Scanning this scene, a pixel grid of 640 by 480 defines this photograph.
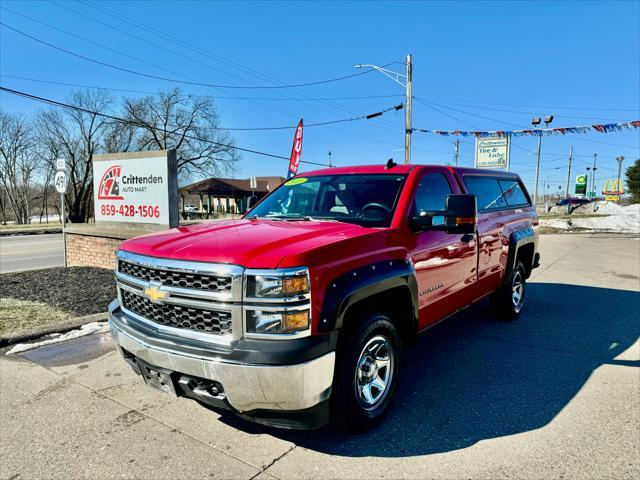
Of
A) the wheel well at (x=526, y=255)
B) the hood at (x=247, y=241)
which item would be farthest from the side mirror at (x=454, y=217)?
the wheel well at (x=526, y=255)

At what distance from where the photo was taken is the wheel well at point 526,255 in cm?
594

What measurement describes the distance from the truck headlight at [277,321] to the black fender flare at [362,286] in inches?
4.4

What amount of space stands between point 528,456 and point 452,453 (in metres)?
0.47

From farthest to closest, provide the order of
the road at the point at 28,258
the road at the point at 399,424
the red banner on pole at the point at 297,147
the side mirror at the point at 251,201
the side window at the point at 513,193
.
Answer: the red banner on pole at the point at 297,147 → the road at the point at 28,258 → the side window at the point at 513,193 → the side mirror at the point at 251,201 → the road at the point at 399,424

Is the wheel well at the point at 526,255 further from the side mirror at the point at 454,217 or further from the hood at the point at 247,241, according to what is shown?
the hood at the point at 247,241

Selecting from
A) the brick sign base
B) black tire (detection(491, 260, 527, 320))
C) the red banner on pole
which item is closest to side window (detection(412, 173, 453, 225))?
black tire (detection(491, 260, 527, 320))

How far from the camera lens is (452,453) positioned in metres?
2.75

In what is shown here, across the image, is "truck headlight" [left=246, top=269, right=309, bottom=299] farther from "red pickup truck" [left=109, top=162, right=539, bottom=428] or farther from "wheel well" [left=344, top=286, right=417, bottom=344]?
"wheel well" [left=344, top=286, right=417, bottom=344]

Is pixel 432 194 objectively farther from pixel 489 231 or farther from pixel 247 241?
pixel 247 241

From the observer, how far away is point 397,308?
3350mm

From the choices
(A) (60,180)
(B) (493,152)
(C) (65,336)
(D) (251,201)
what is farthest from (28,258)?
(B) (493,152)

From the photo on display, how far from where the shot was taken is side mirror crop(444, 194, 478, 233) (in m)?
3.20

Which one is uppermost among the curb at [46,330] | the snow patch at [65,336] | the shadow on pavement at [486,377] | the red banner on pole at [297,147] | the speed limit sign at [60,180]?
the red banner on pole at [297,147]

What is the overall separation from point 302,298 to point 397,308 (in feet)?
3.98
